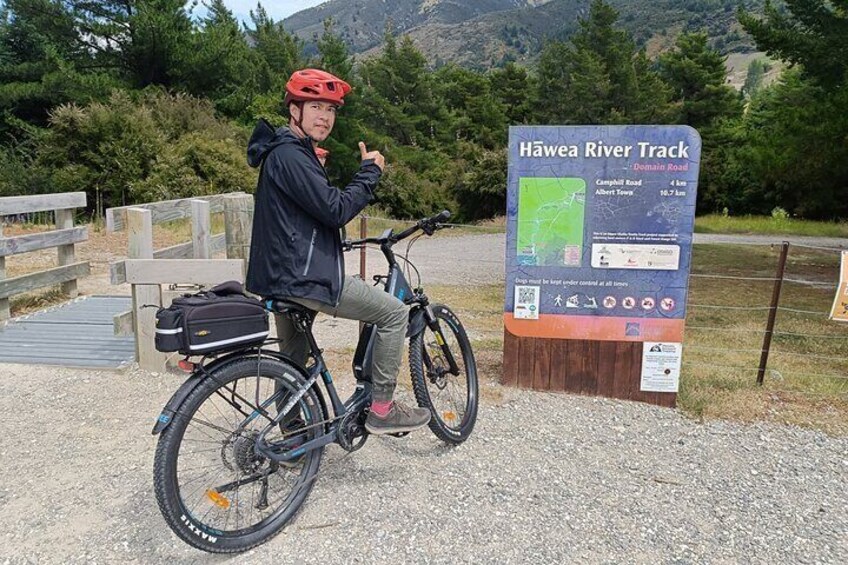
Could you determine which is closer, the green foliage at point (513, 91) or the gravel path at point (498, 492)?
the gravel path at point (498, 492)

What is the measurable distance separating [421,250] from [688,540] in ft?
38.6

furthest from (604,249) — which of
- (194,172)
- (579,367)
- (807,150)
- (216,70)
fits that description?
(216,70)

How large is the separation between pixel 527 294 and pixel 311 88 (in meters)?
2.44

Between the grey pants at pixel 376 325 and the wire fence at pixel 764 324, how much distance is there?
175cm

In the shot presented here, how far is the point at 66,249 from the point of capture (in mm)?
7832

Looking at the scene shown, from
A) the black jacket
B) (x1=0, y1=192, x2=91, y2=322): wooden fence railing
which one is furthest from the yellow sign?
(x1=0, y1=192, x2=91, y2=322): wooden fence railing

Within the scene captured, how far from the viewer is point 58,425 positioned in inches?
167

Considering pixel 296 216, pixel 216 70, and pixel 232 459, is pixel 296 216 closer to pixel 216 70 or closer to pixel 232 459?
pixel 232 459

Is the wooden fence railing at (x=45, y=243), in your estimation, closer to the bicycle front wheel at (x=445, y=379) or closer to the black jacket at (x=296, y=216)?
the black jacket at (x=296, y=216)

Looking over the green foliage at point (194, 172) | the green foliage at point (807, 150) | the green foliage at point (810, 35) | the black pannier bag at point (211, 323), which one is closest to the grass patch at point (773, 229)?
the green foliage at point (807, 150)

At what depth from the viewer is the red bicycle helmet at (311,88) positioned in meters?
2.98

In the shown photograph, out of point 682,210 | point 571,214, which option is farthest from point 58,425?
point 682,210

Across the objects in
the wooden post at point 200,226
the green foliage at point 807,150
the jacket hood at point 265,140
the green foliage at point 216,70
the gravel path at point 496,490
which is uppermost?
the green foliage at point 216,70

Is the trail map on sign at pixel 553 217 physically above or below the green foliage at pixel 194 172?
below
